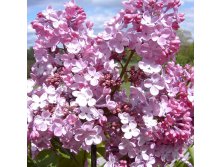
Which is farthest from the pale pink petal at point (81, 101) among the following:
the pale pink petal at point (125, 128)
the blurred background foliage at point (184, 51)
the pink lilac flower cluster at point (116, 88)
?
the blurred background foliage at point (184, 51)

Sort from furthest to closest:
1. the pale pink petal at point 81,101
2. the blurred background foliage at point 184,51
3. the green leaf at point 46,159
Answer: the green leaf at point 46,159, the blurred background foliage at point 184,51, the pale pink petal at point 81,101

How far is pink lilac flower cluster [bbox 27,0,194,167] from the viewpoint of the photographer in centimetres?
115

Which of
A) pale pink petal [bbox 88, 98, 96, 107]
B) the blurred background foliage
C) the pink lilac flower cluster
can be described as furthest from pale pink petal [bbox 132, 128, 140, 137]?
the blurred background foliage

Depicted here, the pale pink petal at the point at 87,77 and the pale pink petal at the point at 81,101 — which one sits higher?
the pale pink petal at the point at 87,77

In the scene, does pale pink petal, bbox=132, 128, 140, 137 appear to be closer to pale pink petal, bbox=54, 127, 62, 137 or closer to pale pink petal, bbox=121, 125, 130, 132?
pale pink petal, bbox=121, 125, 130, 132

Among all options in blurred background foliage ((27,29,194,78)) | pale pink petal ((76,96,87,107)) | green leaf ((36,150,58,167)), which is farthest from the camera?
green leaf ((36,150,58,167))

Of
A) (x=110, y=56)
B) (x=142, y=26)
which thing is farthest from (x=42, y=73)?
(x=142, y=26)

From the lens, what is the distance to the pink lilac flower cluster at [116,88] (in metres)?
1.15

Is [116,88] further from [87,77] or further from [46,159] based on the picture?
[46,159]

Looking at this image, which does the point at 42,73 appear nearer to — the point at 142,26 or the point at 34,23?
the point at 34,23

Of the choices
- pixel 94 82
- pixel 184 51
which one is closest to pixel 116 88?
pixel 94 82

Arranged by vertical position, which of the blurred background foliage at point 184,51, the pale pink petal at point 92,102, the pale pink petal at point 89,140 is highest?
the blurred background foliage at point 184,51

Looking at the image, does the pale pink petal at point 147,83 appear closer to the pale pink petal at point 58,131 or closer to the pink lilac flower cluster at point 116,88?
the pink lilac flower cluster at point 116,88

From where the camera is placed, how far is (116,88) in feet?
3.97
